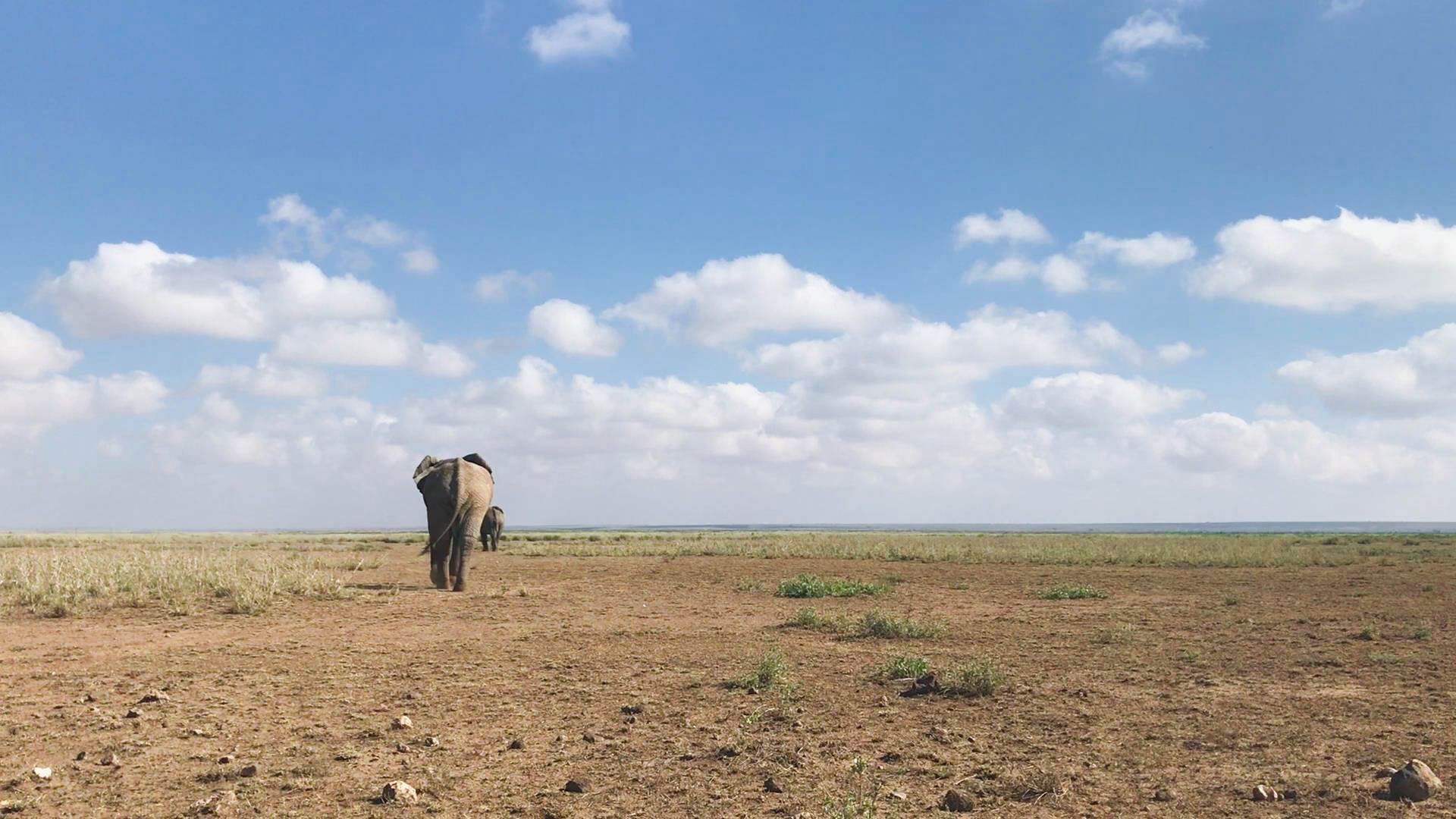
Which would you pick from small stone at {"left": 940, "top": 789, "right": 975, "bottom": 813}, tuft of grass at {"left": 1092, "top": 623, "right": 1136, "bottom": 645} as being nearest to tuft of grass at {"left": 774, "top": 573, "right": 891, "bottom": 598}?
tuft of grass at {"left": 1092, "top": 623, "right": 1136, "bottom": 645}

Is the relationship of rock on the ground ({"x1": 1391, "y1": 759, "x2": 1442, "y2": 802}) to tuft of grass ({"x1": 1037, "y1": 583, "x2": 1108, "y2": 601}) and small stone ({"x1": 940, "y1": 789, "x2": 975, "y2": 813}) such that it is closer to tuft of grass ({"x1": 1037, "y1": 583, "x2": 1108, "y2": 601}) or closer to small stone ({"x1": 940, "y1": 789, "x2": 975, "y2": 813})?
small stone ({"x1": 940, "y1": 789, "x2": 975, "y2": 813})

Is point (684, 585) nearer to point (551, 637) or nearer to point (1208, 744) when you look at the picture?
point (551, 637)

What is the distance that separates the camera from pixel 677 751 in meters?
6.87

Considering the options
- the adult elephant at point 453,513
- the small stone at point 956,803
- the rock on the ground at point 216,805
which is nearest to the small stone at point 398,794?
the rock on the ground at point 216,805

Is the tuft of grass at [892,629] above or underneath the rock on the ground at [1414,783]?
underneath

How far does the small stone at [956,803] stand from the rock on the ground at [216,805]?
4.31m

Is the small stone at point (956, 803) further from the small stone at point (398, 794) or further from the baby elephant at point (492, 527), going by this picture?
the baby elephant at point (492, 527)

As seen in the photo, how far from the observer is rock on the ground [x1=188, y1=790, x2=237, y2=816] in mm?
5434

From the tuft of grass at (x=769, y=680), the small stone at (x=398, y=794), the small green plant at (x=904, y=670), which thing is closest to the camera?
the small stone at (x=398, y=794)

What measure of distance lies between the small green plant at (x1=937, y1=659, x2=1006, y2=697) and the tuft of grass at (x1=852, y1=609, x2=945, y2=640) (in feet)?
12.7

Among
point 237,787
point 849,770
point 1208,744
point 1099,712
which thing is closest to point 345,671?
point 237,787

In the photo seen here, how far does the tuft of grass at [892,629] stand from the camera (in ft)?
42.9

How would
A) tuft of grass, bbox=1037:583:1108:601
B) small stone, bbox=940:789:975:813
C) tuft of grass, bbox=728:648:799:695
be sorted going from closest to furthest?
1. small stone, bbox=940:789:975:813
2. tuft of grass, bbox=728:648:799:695
3. tuft of grass, bbox=1037:583:1108:601

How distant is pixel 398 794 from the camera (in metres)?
5.71
